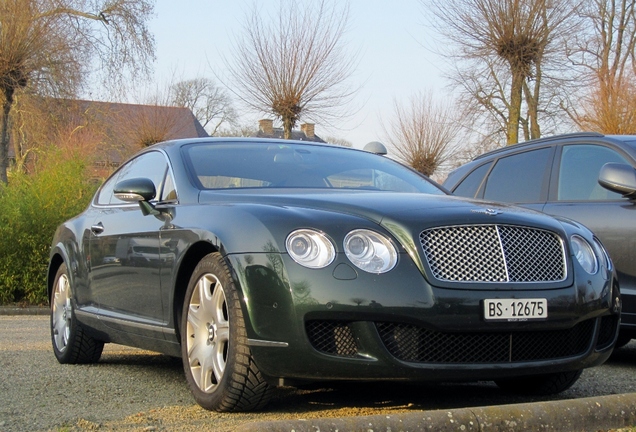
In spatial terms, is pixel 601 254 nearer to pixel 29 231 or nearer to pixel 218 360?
pixel 218 360

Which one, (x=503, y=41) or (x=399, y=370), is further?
(x=503, y=41)

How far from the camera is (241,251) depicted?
13.7 ft

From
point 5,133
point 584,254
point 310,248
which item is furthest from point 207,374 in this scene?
point 5,133

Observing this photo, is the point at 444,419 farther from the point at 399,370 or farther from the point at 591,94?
the point at 591,94

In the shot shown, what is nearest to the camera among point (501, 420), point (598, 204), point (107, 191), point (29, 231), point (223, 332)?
point (501, 420)

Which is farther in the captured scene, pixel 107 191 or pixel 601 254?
pixel 107 191

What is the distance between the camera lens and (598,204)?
652 centimetres

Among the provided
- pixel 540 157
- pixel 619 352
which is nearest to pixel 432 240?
pixel 540 157

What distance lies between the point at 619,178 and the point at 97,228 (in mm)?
3557

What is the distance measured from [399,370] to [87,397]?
6.39ft

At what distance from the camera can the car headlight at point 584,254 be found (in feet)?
14.9

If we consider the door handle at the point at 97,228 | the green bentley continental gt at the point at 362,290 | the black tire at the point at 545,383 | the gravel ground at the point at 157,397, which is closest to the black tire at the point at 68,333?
the gravel ground at the point at 157,397

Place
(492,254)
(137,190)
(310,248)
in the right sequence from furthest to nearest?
(137,190)
(492,254)
(310,248)

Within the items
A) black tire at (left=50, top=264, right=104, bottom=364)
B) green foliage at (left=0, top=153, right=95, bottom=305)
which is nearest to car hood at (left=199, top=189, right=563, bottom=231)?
black tire at (left=50, top=264, right=104, bottom=364)
